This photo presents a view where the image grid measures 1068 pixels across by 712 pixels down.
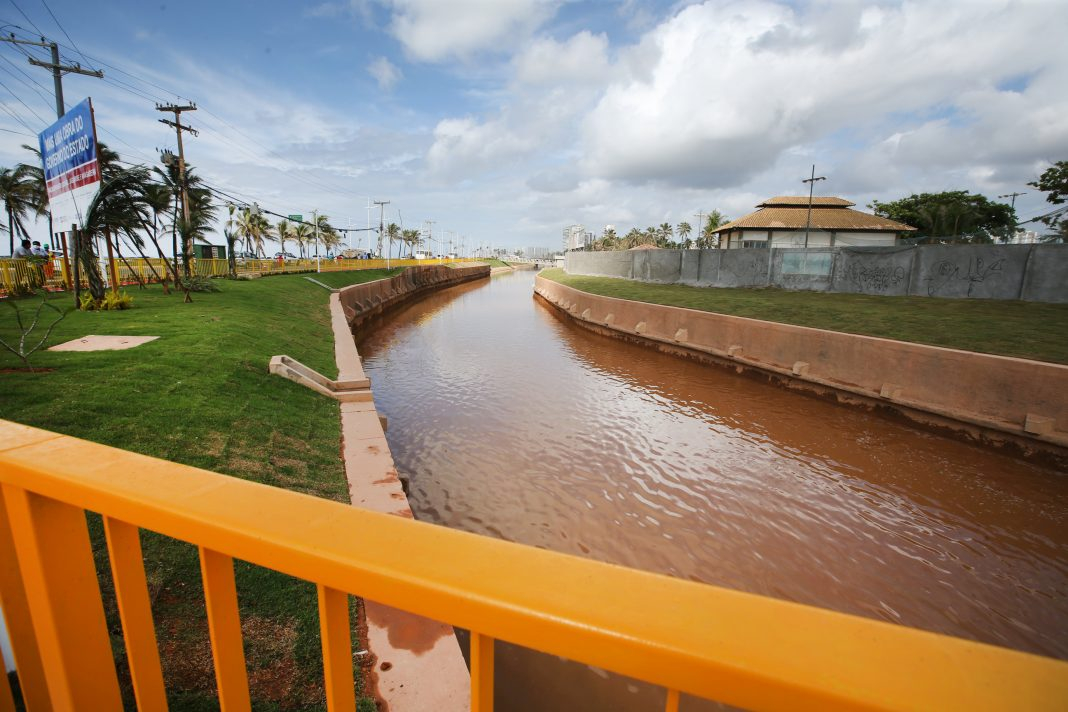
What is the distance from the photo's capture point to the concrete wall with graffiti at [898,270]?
1343cm

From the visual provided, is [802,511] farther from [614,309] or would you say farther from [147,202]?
[147,202]

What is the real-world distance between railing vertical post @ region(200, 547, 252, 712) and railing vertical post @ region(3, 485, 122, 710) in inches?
16.9

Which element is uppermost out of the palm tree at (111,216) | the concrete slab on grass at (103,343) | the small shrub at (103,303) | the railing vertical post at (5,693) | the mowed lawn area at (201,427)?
the palm tree at (111,216)

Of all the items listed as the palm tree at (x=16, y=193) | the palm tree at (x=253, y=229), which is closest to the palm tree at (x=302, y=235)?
the palm tree at (x=253, y=229)

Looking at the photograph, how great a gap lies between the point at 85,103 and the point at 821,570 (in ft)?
54.8

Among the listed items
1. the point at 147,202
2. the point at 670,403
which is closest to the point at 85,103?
the point at 147,202

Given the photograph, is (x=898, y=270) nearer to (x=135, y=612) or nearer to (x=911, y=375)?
(x=911, y=375)

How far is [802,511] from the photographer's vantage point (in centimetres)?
615

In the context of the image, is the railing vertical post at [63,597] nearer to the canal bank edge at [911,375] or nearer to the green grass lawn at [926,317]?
the canal bank edge at [911,375]

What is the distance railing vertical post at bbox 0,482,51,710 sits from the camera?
1.34 m

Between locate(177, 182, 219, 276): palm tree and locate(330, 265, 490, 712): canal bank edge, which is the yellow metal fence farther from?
locate(330, 265, 490, 712): canal bank edge

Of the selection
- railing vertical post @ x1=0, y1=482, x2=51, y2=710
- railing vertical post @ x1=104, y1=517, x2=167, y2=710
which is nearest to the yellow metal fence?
railing vertical post @ x1=0, y1=482, x2=51, y2=710

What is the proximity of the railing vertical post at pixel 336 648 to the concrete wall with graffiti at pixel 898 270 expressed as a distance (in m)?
18.5

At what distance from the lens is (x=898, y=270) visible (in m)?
16.5
